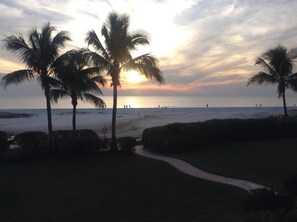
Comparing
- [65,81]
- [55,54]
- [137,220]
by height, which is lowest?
[137,220]

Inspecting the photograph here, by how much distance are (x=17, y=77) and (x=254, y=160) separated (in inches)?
575

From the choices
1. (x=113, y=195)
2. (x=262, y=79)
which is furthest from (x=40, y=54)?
(x=262, y=79)

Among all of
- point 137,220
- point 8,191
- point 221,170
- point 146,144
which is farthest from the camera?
point 146,144

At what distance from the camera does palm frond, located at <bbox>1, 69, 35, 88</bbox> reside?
74.0 ft

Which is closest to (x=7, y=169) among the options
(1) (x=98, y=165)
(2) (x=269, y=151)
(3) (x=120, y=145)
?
(1) (x=98, y=165)

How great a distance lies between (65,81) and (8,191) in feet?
34.2

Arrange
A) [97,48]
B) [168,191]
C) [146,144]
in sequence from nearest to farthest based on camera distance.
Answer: [168,191], [97,48], [146,144]

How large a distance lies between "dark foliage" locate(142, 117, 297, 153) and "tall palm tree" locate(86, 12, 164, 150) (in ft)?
9.36

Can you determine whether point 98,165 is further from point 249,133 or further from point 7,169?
point 249,133

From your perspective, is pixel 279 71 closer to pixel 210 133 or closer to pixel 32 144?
pixel 210 133

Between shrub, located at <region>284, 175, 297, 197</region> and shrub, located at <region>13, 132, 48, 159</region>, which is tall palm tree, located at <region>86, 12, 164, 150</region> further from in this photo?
shrub, located at <region>284, 175, 297, 197</region>

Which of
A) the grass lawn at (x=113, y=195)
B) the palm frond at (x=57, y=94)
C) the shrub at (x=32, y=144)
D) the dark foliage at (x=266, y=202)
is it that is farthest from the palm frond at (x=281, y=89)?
the dark foliage at (x=266, y=202)

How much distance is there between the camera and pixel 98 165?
61.8 feet

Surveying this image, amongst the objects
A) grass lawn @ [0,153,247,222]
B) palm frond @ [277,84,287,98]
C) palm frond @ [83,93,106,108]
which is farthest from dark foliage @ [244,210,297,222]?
palm frond @ [277,84,287,98]
